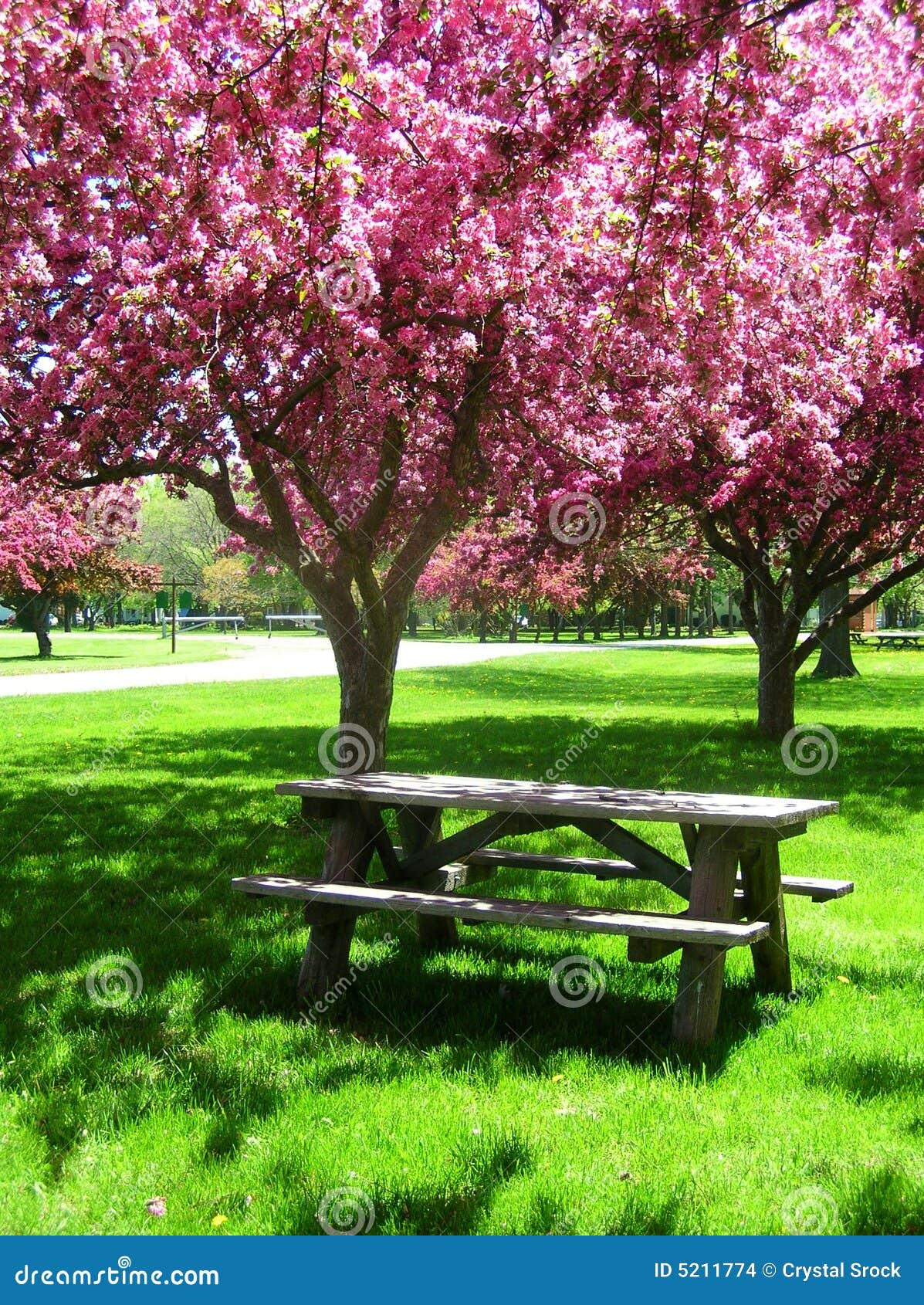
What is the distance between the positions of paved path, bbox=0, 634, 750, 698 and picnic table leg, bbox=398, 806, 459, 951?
1648 cm

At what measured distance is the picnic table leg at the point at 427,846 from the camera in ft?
18.9

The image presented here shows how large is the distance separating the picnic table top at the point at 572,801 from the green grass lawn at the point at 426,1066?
0.84 m

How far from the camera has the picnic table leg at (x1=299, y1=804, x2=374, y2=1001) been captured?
16.3 ft

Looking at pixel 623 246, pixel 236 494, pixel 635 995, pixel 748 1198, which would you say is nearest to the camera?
pixel 748 1198

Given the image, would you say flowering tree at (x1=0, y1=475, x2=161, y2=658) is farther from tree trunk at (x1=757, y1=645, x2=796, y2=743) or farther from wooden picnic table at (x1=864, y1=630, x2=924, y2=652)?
wooden picnic table at (x1=864, y1=630, x2=924, y2=652)

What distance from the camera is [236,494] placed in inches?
510

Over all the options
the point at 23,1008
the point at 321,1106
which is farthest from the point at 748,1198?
the point at 23,1008

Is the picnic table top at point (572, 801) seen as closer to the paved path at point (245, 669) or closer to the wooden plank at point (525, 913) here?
the wooden plank at point (525, 913)

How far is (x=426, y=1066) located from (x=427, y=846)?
171 centimetres

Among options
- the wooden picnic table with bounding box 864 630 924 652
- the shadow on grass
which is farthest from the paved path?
the shadow on grass

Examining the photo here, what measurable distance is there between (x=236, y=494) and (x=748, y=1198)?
1082 centimetres

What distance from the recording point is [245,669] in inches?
1182

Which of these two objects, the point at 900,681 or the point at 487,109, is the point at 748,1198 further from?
the point at 900,681

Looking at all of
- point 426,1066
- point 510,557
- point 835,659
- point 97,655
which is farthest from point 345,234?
point 97,655
